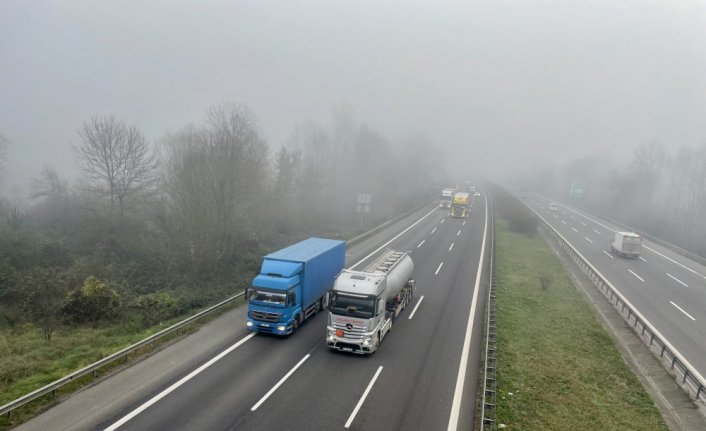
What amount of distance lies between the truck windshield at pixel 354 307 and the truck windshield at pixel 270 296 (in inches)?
107

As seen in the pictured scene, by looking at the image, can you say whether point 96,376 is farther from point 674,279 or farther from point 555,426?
point 674,279

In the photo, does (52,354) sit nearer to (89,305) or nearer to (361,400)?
(89,305)

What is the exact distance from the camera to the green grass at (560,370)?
48.6 feet

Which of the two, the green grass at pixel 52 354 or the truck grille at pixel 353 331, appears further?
the truck grille at pixel 353 331

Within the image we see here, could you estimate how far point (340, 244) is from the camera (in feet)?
88.8

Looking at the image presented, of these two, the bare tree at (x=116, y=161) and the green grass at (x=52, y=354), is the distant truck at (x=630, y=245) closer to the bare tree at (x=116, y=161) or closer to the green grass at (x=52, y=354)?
the green grass at (x=52, y=354)

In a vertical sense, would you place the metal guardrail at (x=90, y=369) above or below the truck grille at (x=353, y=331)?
below

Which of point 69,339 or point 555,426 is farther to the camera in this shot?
point 69,339

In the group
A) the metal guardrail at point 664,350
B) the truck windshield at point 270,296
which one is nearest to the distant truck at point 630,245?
the metal guardrail at point 664,350

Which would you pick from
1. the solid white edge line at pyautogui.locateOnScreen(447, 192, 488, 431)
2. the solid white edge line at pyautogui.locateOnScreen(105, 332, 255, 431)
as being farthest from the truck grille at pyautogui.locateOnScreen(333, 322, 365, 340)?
the solid white edge line at pyautogui.locateOnScreen(105, 332, 255, 431)

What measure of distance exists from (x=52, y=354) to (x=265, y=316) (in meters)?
9.02

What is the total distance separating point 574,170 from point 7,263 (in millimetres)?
143136

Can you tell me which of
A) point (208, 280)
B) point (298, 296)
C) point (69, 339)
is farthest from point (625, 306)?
point (69, 339)

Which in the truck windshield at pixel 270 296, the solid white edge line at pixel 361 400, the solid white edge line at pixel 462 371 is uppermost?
the truck windshield at pixel 270 296
